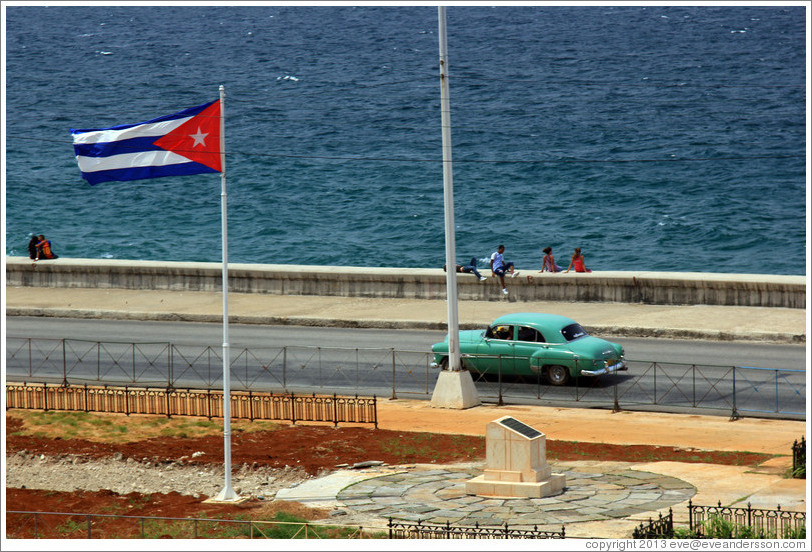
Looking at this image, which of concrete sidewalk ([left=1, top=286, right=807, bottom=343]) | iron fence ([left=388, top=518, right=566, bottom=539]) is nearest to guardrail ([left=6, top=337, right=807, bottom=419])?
concrete sidewalk ([left=1, top=286, right=807, bottom=343])

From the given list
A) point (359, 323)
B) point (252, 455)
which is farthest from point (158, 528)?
point (359, 323)

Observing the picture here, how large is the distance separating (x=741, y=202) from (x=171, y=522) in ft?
182

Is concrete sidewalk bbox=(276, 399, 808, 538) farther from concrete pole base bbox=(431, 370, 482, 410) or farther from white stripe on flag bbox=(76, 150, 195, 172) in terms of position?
white stripe on flag bbox=(76, 150, 195, 172)

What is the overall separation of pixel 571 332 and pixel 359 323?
28.1 feet

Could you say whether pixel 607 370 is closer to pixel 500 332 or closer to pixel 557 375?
pixel 557 375

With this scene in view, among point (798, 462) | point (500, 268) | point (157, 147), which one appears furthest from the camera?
point (500, 268)

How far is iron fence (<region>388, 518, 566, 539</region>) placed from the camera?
14625mm

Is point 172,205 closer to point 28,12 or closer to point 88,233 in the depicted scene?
point 88,233

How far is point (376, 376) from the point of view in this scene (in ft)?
90.0

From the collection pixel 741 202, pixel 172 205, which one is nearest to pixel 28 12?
pixel 172 205

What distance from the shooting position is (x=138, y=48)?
118 metres

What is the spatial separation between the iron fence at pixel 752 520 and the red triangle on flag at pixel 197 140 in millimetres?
8868

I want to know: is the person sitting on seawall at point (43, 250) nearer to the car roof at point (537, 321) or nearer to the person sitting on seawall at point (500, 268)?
the person sitting on seawall at point (500, 268)

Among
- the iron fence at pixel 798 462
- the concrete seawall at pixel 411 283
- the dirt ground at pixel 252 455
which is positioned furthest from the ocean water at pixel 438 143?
the iron fence at pixel 798 462
